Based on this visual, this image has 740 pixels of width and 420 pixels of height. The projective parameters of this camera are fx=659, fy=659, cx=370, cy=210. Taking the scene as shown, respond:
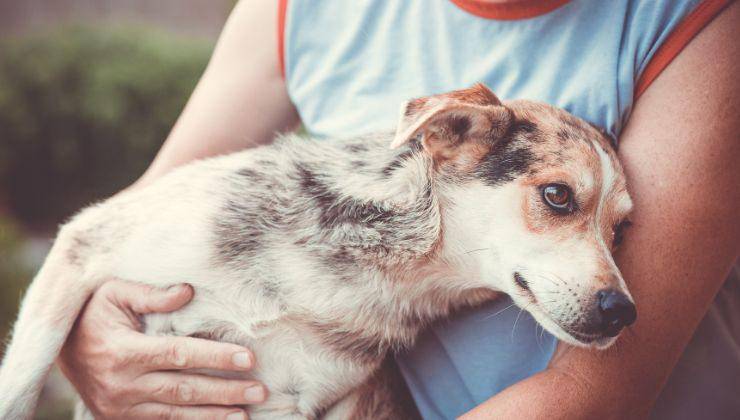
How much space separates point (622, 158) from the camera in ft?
7.34

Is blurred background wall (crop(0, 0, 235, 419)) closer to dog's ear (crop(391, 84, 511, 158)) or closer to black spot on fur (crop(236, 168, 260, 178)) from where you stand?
black spot on fur (crop(236, 168, 260, 178))

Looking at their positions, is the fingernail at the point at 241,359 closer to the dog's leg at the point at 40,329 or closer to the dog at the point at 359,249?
the dog at the point at 359,249

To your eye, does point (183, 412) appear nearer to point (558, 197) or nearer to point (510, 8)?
point (558, 197)

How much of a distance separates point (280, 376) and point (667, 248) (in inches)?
53.8

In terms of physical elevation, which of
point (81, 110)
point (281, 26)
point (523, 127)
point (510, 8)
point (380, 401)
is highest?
point (510, 8)

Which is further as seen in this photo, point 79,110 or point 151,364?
point 79,110

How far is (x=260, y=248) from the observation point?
237 centimetres

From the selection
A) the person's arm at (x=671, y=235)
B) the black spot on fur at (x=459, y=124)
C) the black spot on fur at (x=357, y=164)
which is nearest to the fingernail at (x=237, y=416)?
the person's arm at (x=671, y=235)

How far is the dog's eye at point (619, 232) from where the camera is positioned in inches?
88.2

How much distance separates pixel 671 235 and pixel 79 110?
8.06 metres

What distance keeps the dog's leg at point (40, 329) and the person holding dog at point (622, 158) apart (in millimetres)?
81

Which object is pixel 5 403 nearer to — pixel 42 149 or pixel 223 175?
pixel 223 175

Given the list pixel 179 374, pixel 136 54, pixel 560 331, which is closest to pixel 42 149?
pixel 136 54

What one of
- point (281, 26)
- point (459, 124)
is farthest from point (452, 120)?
point (281, 26)
